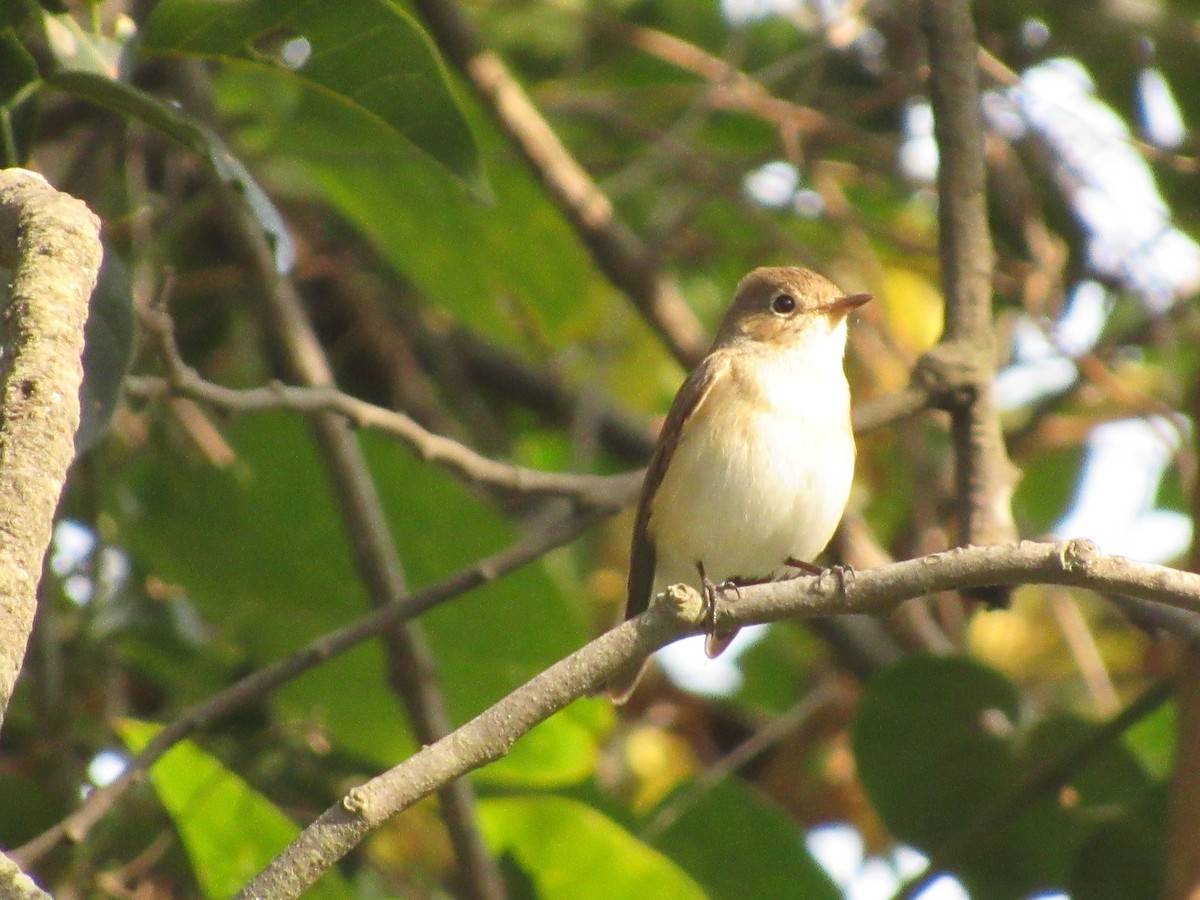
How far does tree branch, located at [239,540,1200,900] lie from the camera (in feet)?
6.39

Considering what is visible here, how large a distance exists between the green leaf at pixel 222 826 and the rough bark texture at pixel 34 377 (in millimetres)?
1654

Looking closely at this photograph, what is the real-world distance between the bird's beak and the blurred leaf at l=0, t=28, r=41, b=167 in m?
2.27

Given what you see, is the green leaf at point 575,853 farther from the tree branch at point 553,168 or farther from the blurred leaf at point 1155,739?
the blurred leaf at point 1155,739

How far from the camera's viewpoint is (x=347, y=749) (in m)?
4.61

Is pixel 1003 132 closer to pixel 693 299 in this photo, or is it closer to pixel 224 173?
pixel 693 299

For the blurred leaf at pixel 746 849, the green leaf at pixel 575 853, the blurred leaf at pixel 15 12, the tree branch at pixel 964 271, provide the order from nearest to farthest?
1. the blurred leaf at pixel 15 12
2. the tree branch at pixel 964 271
3. the green leaf at pixel 575 853
4. the blurred leaf at pixel 746 849

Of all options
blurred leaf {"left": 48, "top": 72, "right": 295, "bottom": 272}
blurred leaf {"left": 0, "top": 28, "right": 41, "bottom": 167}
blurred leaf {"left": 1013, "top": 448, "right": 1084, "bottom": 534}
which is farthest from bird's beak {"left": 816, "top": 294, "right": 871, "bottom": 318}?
blurred leaf {"left": 0, "top": 28, "right": 41, "bottom": 167}

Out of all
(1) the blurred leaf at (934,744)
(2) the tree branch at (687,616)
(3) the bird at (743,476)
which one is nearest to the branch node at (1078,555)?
(2) the tree branch at (687,616)

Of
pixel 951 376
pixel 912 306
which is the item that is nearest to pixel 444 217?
pixel 912 306

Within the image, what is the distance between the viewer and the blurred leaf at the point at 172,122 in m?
2.65

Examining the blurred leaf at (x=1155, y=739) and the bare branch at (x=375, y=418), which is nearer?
the bare branch at (x=375, y=418)

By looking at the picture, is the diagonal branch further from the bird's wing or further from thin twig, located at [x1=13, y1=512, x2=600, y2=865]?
the bird's wing

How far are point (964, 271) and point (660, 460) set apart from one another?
3.20 ft

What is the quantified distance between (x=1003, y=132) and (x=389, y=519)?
2.29m
